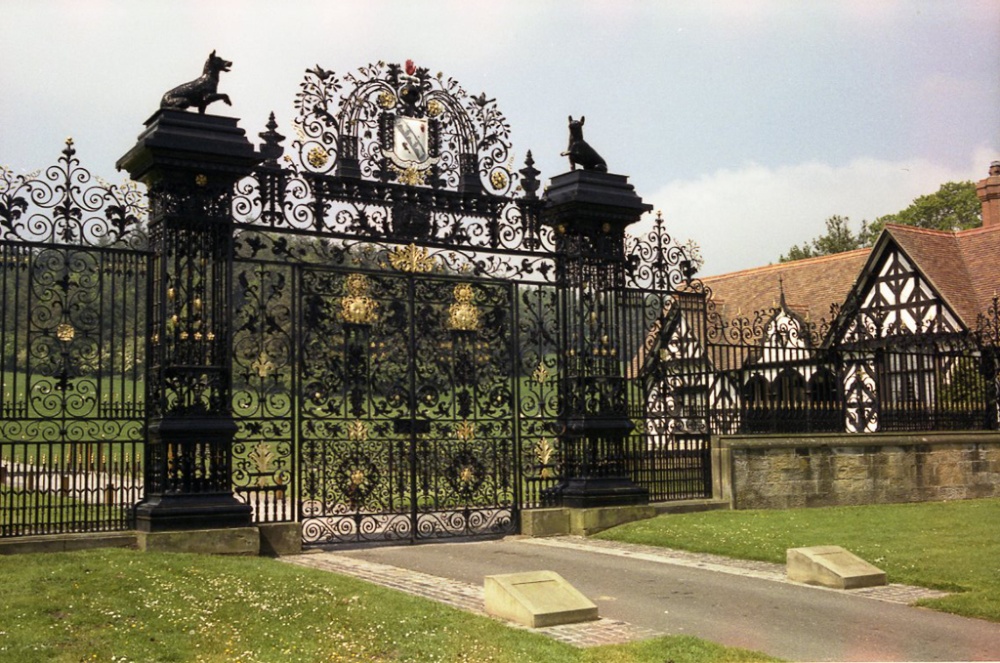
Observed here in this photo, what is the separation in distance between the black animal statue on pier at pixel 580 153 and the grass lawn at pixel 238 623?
7.21 metres

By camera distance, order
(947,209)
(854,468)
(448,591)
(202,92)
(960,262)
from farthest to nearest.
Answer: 1. (947,209)
2. (960,262)
3. (854,468)
4. (202,92)
5. (448,591)

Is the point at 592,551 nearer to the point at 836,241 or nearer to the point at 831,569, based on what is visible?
the point at 831,569

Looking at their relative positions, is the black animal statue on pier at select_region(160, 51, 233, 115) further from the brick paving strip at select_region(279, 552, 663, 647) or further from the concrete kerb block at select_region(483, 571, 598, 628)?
the concrete kerb block at select_region(483, 571, 598, 628)

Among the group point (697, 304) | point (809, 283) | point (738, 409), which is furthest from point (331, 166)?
point (809, 283)

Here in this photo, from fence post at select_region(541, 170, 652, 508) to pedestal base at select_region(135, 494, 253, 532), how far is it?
181 inches

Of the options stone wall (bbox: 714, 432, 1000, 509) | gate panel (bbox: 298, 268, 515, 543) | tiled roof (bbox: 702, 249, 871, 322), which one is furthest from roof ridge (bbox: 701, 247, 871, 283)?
gate panel (bbox: 298, 268, 515, 543)

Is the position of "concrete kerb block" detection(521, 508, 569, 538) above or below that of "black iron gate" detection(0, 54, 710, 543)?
below

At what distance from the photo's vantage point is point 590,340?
47.6ft

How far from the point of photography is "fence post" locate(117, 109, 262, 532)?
11133 millimetres

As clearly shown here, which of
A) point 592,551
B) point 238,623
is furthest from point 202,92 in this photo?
point 592,551

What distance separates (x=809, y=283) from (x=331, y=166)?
21.6 meters

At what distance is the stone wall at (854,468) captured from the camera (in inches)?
623

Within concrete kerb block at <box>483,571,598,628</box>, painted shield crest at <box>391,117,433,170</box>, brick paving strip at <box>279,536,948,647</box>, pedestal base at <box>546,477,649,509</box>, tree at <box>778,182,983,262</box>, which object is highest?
tree at <box>778,182,983,262</box>

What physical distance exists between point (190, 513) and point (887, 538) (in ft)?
25.3
